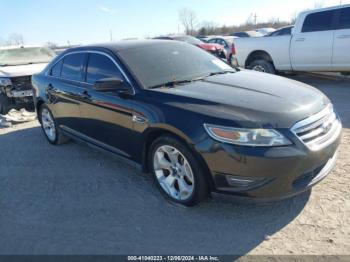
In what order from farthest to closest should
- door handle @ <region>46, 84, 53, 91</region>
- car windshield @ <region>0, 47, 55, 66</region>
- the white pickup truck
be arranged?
1. car windshield @ <region>0, 47, 55, 66</region>
2. the white pickup truck
3. door handle @ <region>46, 84, 53, 91</region>

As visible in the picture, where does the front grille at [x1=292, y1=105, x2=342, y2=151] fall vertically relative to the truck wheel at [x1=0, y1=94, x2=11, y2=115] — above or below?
above

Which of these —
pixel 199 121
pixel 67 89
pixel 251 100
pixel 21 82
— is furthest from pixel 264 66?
pixel 199 121

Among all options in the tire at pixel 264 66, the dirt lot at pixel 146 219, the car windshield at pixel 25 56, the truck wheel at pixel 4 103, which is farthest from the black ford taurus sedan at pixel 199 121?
the tire at pixel 264 66

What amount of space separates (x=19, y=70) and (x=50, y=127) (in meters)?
2.97

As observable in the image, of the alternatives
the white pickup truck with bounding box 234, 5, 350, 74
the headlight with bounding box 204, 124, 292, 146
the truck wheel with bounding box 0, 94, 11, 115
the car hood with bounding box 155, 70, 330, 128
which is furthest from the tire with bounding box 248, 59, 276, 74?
the headlight with bounding box 204, 124, 292, 146

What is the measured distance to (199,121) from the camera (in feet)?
10.6

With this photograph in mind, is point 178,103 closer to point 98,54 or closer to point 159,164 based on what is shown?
point 159,164

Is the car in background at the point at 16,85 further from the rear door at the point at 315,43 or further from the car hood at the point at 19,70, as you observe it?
the rear door at the point at 315,43

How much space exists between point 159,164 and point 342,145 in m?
2.73

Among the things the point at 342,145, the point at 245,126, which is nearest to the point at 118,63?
the point at 245,126

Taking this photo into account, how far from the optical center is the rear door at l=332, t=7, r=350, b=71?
27.7 feet

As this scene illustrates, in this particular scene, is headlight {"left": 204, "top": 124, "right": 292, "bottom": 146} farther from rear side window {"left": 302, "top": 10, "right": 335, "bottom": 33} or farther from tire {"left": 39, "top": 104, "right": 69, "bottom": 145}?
rear side window {"left": 302, "top": 10, "right": 335, "bottom": 33}

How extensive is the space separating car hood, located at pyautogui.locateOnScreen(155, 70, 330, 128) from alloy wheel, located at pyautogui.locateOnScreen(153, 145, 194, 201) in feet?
1.68

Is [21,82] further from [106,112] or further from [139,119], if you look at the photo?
[139,119]
